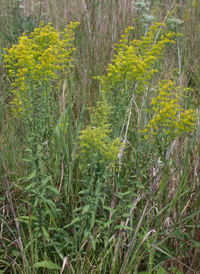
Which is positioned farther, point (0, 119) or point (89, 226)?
point (0, 119)

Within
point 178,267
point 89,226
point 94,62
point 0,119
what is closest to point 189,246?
point 178,267

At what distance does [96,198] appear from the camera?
1656mm

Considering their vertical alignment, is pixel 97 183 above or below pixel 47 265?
above

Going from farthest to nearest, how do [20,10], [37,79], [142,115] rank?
[20,10] < [142,115] < [37,79]

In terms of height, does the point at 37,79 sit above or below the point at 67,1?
below

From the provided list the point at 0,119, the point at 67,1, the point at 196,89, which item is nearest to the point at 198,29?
the point at 196,89

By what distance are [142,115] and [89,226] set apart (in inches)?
43.9

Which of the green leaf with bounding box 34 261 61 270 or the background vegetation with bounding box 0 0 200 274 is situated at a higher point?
the background vegetation with bounding box 0 0 200 274

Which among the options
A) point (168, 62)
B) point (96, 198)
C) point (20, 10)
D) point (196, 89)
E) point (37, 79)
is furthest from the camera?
point (20, 10)

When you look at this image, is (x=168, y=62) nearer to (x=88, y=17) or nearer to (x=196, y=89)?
(x=196, y=89)

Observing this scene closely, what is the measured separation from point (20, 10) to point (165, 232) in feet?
13.1

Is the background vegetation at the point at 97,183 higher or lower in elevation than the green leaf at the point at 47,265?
higher

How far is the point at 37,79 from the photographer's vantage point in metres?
1.82

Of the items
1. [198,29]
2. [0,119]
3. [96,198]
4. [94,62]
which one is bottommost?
[96,198]
